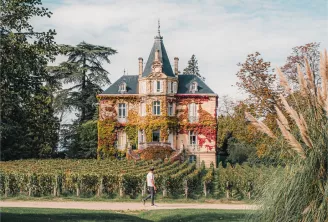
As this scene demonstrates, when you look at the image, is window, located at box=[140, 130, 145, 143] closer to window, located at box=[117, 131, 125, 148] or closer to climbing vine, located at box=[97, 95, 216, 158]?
climbing vine, located at box=[97, 95, 216, 158]

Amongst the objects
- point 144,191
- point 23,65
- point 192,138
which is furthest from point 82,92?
point 23,65

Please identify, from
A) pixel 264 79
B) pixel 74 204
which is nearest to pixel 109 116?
pixel 264 79

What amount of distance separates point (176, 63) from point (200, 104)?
15.8 feet

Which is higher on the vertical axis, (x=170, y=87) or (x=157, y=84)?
(x=157, y=84)

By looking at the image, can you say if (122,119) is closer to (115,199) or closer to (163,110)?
(163,110)

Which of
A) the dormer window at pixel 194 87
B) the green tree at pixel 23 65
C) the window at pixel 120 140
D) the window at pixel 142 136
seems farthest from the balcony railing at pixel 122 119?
the green tree at pixel 23 65

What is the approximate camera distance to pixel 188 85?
48.3m

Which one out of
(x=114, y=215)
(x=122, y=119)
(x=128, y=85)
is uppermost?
(x=128, y=85)

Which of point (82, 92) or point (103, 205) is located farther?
point (82, 92)

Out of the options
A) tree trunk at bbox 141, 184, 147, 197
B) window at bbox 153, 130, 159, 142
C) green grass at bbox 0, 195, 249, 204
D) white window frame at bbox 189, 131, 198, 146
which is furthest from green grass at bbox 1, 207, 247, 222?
white window frame at bbox 189, 131, 198, 146

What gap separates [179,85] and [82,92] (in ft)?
30.7

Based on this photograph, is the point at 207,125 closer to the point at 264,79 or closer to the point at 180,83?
the point at 180,83

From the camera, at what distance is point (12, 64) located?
473 inches

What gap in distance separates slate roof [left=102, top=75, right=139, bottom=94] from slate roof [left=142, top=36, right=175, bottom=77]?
1.57 metres
